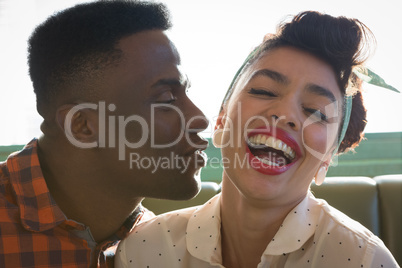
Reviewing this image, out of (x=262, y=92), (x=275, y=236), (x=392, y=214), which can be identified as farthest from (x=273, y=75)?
(x=392, y=214)

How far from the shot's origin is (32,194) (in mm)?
1578

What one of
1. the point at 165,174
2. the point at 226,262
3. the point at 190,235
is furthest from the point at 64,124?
the point at 226,262

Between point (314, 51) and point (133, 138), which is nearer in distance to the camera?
point (314, 51)

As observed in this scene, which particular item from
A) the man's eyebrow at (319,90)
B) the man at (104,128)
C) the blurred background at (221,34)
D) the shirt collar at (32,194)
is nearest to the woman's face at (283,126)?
the man's eyebrow at (319,90)

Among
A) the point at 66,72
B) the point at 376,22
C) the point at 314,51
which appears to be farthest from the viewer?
the point at 376,22

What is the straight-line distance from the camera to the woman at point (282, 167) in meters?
1.41

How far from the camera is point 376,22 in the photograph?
277 centimetres

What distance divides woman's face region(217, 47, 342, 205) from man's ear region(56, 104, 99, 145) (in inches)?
19.2

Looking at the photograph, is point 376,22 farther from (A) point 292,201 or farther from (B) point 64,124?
(B) point 64,124

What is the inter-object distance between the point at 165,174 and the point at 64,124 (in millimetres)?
402

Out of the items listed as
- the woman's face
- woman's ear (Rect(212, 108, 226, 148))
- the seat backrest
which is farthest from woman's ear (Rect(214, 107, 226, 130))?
the seat backrest

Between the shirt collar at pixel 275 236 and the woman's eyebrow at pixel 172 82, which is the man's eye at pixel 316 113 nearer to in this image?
the shirt collar at pixel 275 236

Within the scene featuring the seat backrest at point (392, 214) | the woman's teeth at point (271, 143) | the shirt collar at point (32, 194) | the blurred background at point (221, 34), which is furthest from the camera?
the blurred background at point (221, 34)

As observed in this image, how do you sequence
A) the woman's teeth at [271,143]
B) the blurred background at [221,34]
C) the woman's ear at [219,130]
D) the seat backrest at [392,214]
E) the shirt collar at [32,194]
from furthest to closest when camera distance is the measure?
the blurred background at [221,34]
the seat backrest at [392,214]
the woman's ear at [219,130]
the shirt collar at [32,194]
the woman's teeth at [271,143]
